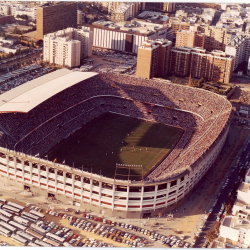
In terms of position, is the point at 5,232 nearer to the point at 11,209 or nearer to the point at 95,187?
the point at 11,209

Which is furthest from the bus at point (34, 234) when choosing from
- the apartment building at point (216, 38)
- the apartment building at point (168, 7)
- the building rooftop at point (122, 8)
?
the apartment building at point (168, 7)

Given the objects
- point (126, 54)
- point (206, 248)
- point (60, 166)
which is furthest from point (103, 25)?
point (206, 248)

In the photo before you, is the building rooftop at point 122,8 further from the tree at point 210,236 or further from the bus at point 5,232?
the bus at point 5,232

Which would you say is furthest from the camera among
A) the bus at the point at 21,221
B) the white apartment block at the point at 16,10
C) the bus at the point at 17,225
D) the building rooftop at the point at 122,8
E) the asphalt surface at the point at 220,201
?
the building rooftop at the point at 122,8

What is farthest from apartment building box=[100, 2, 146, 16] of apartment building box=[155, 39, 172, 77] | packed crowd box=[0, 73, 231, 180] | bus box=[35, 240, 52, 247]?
bus box=[35, 240, 52, 247]

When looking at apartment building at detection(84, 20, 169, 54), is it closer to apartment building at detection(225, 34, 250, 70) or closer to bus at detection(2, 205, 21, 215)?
apartment building at detection(225, 34, 250, 70)

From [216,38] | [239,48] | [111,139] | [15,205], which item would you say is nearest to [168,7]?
[216,38]
